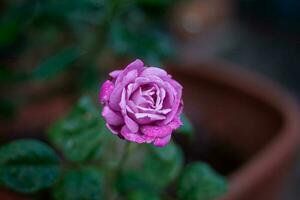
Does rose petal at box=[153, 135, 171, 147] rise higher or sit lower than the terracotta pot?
lower

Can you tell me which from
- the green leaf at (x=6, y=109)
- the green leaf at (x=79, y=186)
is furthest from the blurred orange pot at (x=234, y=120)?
the green leaf at (x=79, y=186)

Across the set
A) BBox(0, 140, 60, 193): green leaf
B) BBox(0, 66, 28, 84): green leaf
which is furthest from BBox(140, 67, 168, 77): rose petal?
BBox(0, 66, 28, 84): green leaf

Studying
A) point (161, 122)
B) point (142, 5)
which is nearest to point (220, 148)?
point (142, 5)

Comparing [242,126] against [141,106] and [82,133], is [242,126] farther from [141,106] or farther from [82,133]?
[141,106]

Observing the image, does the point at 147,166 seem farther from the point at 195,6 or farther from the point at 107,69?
the point at 195,6

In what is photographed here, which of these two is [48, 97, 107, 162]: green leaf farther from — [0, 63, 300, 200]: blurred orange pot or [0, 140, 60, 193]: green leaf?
[0, 63, 300, 200]: blurred orange pot

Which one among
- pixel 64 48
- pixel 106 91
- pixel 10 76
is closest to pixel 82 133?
pixel 106 91
